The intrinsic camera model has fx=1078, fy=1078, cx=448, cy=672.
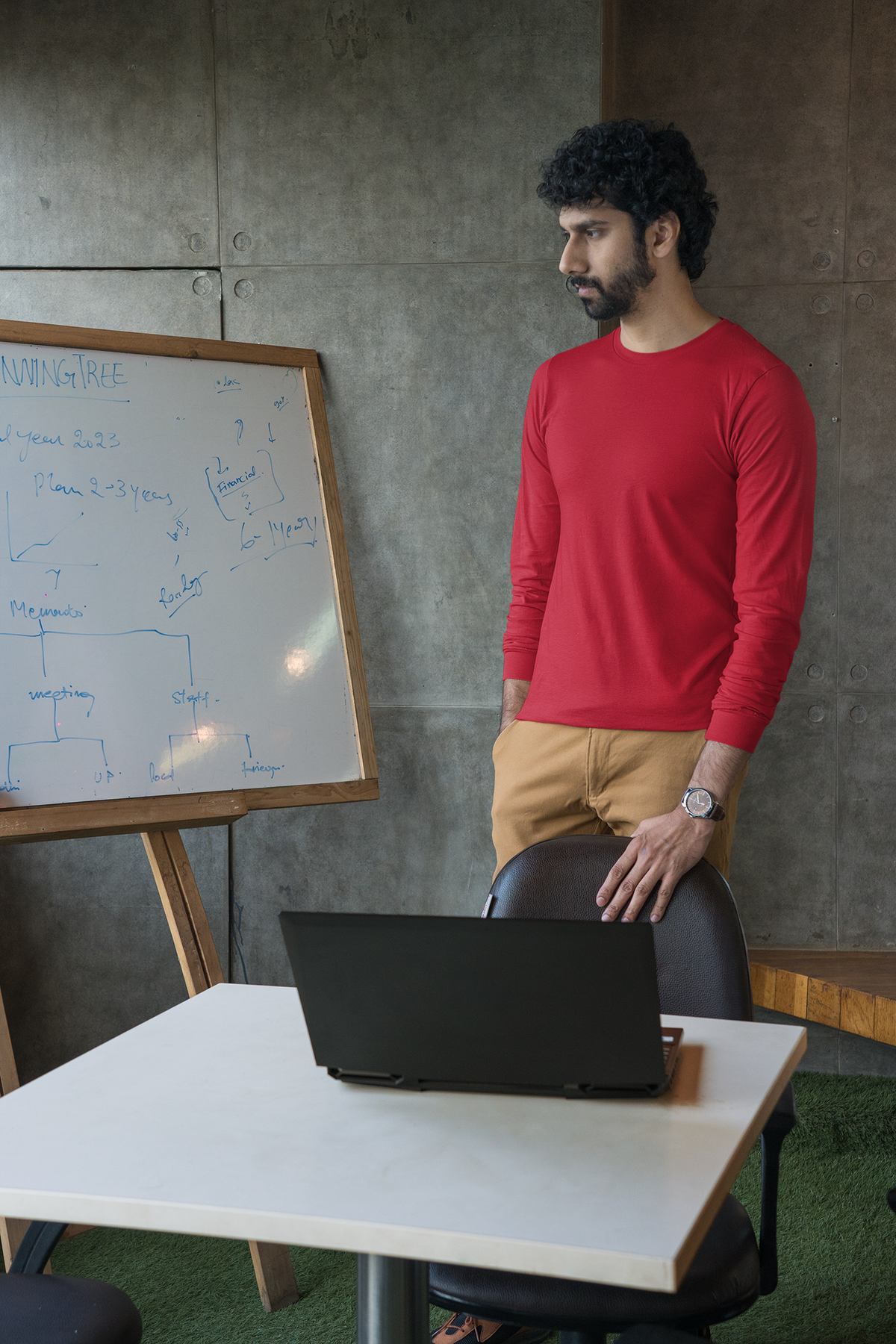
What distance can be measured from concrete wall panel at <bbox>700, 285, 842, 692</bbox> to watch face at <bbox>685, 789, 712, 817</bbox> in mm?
1407

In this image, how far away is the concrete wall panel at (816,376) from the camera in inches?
128

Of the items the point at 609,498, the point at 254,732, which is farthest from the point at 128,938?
the point at 609,498

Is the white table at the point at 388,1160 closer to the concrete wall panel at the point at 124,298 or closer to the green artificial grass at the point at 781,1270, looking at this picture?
the green artificial grass at the point at 781,1270

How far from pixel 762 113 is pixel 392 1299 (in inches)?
131

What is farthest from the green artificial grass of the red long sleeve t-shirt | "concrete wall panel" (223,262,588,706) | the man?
"concrete wall panel" (223,262,588,706)

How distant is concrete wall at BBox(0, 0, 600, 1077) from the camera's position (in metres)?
2.91

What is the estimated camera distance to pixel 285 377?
2725mm

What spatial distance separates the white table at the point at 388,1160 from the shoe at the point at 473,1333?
3.21 ft

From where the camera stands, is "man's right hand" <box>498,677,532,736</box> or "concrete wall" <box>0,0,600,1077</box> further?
"concrete wall" <box>0,0,600,1077</box>

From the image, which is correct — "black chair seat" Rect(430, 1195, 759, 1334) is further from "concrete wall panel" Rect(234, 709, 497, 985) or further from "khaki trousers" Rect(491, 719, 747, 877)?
"concrete wall panel" Rect(234, 709, 497, 985)

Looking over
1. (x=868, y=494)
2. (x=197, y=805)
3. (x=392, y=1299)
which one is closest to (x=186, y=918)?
(x=197, y=805)

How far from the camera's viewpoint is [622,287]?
219 centimetres

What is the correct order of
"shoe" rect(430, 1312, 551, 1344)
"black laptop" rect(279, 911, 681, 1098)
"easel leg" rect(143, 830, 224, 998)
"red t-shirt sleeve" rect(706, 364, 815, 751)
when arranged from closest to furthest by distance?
"black laptop" rect(279, 911, 681, 1098)
"shoe" rect(430, 1312, 551, 1344)
"red t-shirt sleeve" rect(706, 364, 815, 751)
"easel leg" rect(143, 830, 224, 998)

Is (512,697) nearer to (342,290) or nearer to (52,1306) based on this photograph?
(342,290)
